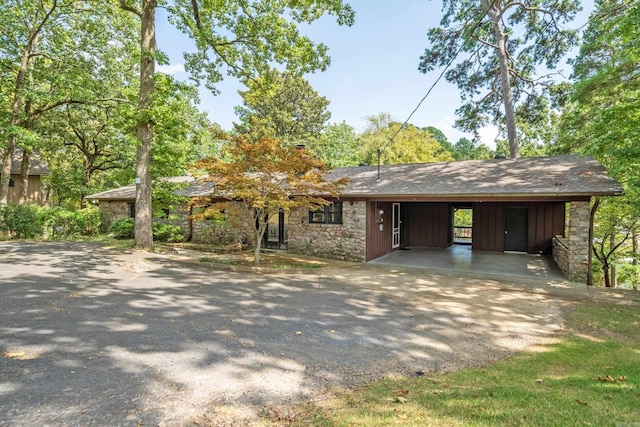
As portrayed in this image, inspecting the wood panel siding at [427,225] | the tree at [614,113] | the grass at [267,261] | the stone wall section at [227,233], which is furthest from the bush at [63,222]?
the tree at [614,113]

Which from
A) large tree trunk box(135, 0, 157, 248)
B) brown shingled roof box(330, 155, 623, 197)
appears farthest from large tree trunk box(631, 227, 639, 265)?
large tree trunk box(135, 0, 157, 248)

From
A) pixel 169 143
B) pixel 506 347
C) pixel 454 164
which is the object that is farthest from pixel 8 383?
pixel 454 164

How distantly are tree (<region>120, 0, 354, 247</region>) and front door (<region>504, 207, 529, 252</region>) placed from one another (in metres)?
9.82

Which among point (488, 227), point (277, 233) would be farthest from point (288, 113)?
point (488, 227)

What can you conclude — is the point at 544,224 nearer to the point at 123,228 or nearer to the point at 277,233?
the point at 277,233

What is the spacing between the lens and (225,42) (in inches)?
529

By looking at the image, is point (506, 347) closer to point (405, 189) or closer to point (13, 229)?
point (405, 189)

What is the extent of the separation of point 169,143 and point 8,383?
1135 centimetres

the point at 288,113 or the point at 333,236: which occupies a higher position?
the point at 288,113

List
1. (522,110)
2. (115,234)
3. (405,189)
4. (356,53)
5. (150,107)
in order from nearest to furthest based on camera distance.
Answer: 1. (405,189)
2. (150,107)
3. (356,53)
4. (115,234)
5. (522,110)

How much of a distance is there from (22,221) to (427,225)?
1712 centimetres

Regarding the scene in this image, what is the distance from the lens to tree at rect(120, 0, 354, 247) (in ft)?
39.1

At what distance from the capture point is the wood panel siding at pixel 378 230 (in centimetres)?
1144

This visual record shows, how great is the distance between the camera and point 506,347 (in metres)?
4.37
